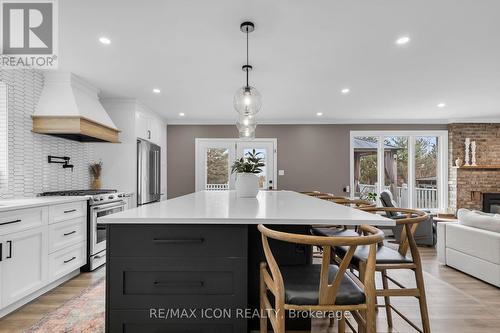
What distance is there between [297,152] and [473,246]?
3.91m

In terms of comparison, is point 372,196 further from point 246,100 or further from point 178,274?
point 178,274

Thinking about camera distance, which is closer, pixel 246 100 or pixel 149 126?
pixel 246 100

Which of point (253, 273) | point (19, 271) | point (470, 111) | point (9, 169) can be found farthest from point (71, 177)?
point (470, 111)

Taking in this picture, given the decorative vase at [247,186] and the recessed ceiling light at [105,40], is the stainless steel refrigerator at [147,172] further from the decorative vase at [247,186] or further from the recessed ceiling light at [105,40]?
the decorative vase at [247,186]

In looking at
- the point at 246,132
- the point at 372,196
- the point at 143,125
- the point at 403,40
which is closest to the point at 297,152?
the point at 372,196

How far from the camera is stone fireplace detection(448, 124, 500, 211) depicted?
20.2ft

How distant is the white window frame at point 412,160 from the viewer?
254 inches

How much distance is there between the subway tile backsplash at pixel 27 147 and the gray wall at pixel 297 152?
9.34 feet

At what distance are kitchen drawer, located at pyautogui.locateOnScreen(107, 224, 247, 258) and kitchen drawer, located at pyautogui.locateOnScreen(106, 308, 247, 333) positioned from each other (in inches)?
→ 10.9

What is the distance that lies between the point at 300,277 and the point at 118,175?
405 cm

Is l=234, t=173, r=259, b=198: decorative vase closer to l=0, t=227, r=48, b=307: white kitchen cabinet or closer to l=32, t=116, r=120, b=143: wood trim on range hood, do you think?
l=0, t=227, r=48, b=307: white kitchen cabinet

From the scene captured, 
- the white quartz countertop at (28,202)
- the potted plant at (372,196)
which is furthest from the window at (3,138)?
the potted plant at (372,196)

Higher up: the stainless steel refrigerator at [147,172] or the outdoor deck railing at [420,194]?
the stainless steel refrigerator at [147,172]

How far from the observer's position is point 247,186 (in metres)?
2.67
